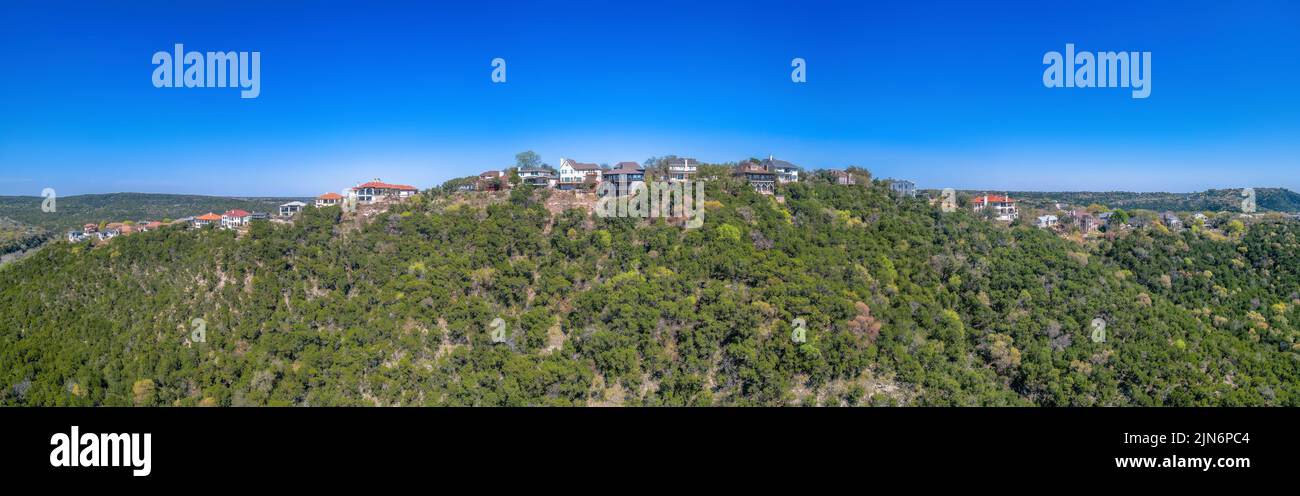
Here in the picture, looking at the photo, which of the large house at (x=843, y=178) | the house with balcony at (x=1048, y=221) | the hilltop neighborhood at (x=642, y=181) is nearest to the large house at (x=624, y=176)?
the hilltop neighborhood at (x=642, y=181)

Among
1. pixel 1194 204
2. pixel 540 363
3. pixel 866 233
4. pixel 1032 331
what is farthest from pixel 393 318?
pixel 1194 204

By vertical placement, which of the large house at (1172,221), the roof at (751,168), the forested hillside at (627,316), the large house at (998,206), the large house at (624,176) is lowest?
the forested hillside at (627,316)

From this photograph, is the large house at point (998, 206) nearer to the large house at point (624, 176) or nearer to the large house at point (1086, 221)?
the large house at point (1086, 221)

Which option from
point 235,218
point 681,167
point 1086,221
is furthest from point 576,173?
point 1086,221

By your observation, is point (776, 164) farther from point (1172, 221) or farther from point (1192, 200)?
point (1192, 200)

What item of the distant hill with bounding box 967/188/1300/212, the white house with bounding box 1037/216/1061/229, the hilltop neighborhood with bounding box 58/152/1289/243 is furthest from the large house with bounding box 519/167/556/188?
the distant hill with bounding box 967/188/1300/212

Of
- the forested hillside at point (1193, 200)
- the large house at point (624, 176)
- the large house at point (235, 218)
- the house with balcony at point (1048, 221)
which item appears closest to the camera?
the large house at point (624, 176)
